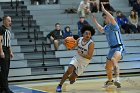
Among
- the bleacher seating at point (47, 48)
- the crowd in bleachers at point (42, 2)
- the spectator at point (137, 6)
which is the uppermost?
the crowd in bleachers at point (42, 2)

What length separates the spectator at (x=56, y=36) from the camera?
56.1ft

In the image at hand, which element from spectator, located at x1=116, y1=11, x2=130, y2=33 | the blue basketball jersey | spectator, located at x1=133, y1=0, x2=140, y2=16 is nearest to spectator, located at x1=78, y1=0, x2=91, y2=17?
spectator, located at x1=116, y1=11, x2=130, y2=33

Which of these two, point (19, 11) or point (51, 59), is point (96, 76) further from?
point (19, 11)

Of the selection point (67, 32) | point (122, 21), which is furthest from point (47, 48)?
point (122, 21)

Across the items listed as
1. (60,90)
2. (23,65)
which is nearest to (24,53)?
(23,65)

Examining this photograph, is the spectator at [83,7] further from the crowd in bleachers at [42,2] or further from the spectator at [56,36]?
the spectator at [56,36]

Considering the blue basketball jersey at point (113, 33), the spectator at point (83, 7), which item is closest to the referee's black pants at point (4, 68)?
the blue basketball jersey at point (113, 33)

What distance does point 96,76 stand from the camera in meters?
16.2

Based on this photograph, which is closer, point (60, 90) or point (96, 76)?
point (60, 90)

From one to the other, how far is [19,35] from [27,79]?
3.12m

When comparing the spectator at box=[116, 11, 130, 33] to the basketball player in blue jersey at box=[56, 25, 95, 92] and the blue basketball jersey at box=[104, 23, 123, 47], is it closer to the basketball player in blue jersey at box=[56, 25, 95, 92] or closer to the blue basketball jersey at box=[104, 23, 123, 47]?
the blue basketball jersey at box=[104, 23, 123, 47]

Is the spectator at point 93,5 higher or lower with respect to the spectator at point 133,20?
higher

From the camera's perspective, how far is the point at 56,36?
17.5m

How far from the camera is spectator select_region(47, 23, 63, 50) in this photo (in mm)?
17109
